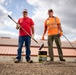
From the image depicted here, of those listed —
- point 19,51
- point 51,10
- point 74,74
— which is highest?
point 51,10

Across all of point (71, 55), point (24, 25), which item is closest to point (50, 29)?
point (24, 25)

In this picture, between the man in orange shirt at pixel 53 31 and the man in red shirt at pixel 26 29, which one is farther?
the man in orange shirt at pixel 53 31

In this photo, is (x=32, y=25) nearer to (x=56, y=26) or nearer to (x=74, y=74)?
(x=56, y=26)

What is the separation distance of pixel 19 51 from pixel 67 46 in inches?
342

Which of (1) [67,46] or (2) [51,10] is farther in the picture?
(1) [67,46]

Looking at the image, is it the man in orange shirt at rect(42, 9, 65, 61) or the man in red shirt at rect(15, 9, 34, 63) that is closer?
the man in red shirt at rect(15, 9, 34, 63)

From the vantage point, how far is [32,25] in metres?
8.93

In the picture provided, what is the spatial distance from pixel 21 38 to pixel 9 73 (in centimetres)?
324

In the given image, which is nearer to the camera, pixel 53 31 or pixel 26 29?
pixel 26 29

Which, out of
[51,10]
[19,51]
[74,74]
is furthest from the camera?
[51,10]

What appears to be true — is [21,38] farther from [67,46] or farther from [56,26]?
[67,46]

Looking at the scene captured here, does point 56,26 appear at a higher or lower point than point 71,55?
higher

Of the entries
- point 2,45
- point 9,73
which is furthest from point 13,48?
point 9,73

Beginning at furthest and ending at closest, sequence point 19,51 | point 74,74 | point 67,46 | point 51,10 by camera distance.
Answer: point 67,46 → point 51,10 → point 19,51 → point 74,74
